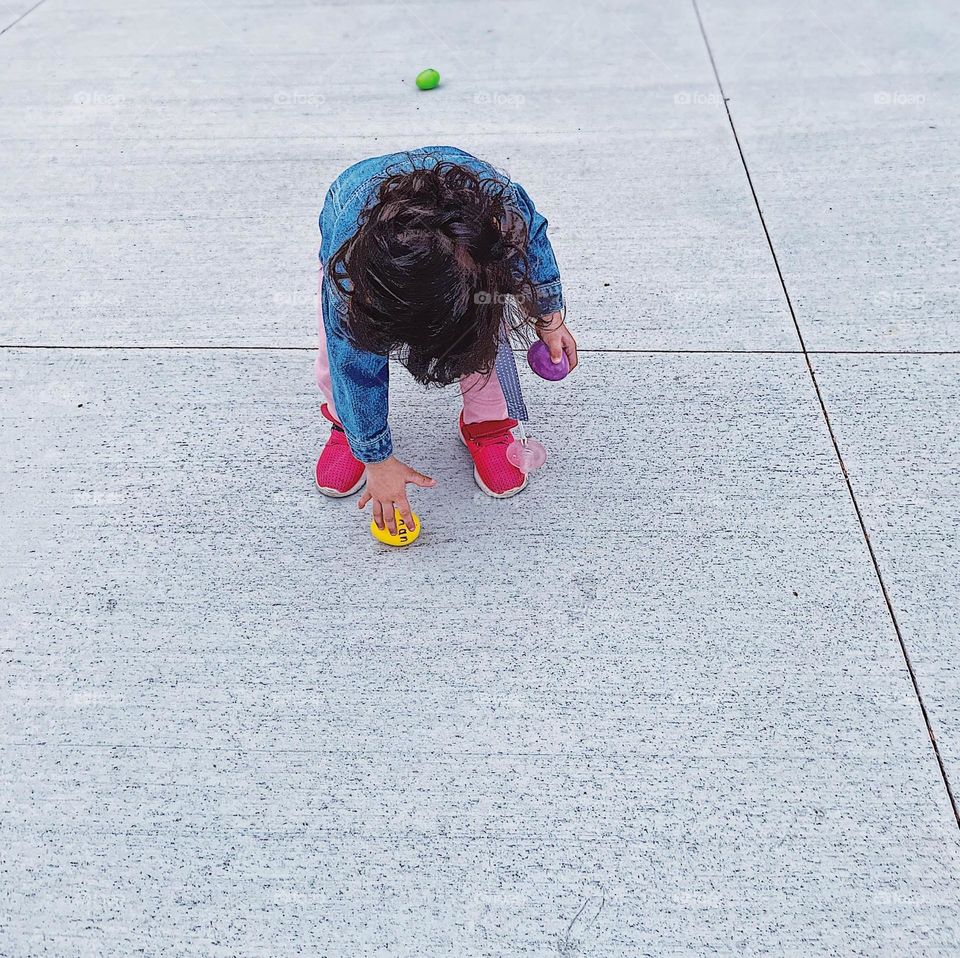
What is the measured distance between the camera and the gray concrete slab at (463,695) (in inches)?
63.9

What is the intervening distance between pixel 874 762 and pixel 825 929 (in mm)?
357

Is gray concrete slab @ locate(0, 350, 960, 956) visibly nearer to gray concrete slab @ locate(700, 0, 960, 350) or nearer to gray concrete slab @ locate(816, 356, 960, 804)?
gray concrete slab @ locate(816, 356, 960, 804)

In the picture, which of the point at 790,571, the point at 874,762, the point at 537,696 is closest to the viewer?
the point at 874,762

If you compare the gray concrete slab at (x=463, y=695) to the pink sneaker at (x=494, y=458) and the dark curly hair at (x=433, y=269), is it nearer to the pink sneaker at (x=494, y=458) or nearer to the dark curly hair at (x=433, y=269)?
the pink sneaker at (x=494, y=458)

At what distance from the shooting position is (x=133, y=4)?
4.64 metres

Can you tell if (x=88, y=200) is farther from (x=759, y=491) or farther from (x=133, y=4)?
(x=759, y=491)

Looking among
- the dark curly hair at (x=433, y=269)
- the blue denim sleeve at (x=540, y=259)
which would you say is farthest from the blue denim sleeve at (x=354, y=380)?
the blue denim sleeve at (x=540, y=259)

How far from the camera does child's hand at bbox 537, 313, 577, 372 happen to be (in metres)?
2.13

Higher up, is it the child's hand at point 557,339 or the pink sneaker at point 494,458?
the child's hand at point 557,339

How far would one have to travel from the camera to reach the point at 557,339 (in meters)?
2.16

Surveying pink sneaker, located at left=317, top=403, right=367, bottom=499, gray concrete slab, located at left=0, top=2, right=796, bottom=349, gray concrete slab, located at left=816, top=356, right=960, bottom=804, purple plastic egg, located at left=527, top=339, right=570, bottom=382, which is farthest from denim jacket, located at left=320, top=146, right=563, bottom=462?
gray concrete slab, located at left=816, top=356, right=960, bottom=804

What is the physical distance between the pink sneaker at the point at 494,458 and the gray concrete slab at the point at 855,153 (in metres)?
1.05

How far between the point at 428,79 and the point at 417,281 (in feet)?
8.80

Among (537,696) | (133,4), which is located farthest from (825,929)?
(133,4)
